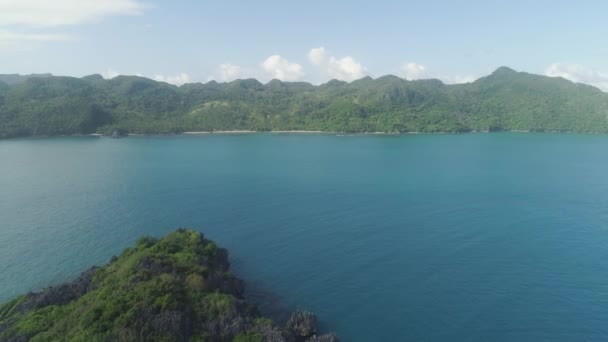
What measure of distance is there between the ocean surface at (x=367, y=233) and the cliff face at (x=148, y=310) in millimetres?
5830

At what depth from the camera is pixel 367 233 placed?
50.2m

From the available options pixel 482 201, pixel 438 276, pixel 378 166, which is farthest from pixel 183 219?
pixel 378 166

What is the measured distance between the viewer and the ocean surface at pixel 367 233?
3262 centimetres

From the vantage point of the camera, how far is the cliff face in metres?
23.6

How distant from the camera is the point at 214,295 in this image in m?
28.9

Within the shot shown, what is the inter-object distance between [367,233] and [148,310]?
32.0 m

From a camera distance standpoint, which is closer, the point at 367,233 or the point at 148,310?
the point at 148,310

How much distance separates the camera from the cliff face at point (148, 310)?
23562mm

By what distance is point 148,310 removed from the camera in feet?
80.5

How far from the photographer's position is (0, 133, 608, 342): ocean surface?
32625mm

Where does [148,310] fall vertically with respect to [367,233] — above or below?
above

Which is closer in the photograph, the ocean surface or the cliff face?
the cliff face

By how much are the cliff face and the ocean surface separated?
583 centimetres

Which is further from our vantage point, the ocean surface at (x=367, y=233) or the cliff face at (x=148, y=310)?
the ocean surface at (x=367, y=233)
